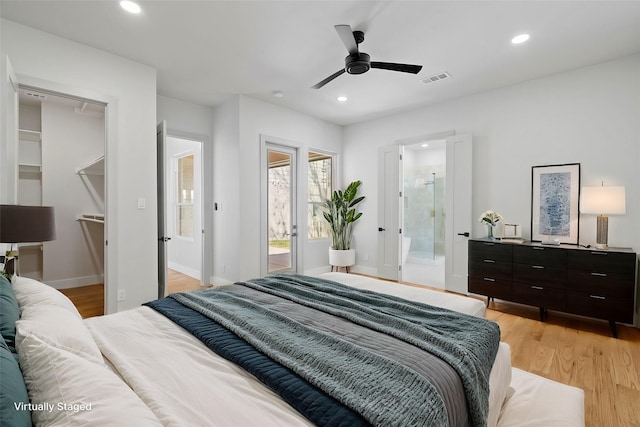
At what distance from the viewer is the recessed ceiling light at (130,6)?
7.90 feet

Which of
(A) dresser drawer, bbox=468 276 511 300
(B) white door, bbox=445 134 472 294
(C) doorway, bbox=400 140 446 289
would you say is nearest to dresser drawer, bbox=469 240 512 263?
(A) dresser drawer, bbox=468 276 511 300

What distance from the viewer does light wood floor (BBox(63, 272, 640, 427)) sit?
194cm

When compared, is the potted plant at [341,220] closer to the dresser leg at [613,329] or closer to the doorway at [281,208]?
the doorway at [281,208]

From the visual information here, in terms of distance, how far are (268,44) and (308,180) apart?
2.73 meters

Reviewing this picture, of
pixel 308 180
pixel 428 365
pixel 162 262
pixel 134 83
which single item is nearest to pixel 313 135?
pixel 308 180

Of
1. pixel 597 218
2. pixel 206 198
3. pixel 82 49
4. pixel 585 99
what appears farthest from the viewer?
pixel 206 198

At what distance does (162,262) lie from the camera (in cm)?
359

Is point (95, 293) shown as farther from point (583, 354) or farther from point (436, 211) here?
point (436, 211)

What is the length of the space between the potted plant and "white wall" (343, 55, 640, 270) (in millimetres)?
1360

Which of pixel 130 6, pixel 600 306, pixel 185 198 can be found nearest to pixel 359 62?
pixel 130 6

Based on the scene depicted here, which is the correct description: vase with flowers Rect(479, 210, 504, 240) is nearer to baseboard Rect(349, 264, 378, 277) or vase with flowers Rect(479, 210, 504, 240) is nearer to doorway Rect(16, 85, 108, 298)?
baseboard Rect(349, 264, 378, 277)

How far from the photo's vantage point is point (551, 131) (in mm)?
3709

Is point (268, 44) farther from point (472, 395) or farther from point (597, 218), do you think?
point (597, 218)

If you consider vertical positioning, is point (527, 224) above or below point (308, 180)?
below
